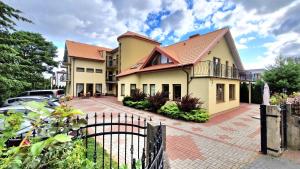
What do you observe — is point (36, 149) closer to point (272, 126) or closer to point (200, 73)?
point (272, 126)

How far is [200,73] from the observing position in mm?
13906

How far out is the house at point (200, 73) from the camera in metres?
13.1

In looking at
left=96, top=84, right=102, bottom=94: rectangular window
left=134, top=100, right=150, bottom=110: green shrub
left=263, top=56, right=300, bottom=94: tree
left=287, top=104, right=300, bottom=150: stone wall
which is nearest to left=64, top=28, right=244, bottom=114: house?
left=134, top=100, right=150, bottom=110: green shrub

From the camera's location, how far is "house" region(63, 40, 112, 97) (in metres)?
27.8

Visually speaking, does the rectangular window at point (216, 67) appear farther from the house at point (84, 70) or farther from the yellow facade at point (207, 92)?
the house at point (84, 70)

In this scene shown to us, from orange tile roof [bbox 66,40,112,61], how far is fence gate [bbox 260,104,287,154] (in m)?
27.6

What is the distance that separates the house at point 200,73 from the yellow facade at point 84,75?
12663 mm

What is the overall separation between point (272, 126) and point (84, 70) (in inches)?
1121

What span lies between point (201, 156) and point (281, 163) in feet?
7.78

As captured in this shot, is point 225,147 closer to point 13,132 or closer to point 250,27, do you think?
point 13,132

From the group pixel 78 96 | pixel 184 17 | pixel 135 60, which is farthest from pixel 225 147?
pixel 78 96

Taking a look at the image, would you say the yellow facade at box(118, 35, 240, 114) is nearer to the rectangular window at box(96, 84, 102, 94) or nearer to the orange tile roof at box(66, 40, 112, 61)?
the rectangular window at box(96, 84, 102, 94)

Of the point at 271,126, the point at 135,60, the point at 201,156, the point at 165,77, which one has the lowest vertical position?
the point at 201,156

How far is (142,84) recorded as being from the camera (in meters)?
19.1
